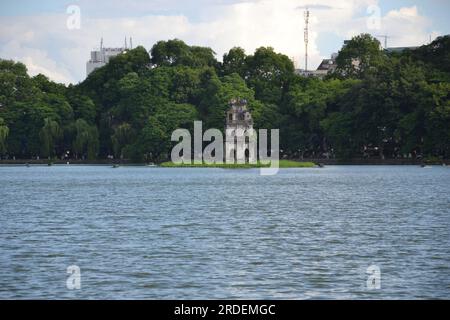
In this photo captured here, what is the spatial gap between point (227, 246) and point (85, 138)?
107141mm

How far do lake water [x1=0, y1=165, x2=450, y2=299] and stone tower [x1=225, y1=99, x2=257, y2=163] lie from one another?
66.9m

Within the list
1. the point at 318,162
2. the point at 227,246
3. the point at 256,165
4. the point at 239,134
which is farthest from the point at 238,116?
the point at 227,246

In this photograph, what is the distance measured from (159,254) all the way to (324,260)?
5045 millimetres

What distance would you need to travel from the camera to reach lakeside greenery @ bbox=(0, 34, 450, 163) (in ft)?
389

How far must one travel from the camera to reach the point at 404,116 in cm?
11681

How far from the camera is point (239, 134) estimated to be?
433ft

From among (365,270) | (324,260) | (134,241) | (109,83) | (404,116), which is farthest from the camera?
(109,83)

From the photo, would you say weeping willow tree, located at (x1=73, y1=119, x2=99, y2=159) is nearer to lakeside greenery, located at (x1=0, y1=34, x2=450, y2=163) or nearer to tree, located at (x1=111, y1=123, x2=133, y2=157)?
lakeside greenery, located at (x1=0, y1=34, x2=450, y2=163)

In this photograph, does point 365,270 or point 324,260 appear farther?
point 324,260

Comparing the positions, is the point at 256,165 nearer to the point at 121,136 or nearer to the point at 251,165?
the point at 251,165

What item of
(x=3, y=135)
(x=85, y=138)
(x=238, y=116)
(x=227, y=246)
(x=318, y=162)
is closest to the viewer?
(x=227, y=246)

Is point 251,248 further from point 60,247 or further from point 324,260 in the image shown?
point 60,247

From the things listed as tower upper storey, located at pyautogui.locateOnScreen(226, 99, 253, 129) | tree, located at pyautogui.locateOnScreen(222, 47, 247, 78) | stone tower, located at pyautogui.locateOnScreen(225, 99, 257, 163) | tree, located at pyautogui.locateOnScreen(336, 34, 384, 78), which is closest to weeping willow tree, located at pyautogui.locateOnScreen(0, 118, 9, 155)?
stone tower, located at pyautogui.locateOnScreen(225, 99, 257, 163)
